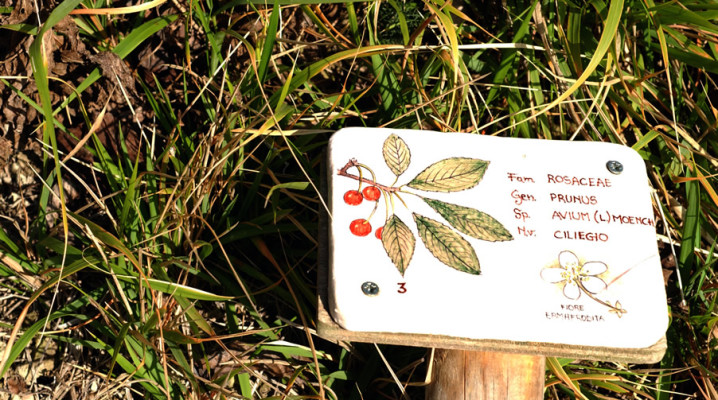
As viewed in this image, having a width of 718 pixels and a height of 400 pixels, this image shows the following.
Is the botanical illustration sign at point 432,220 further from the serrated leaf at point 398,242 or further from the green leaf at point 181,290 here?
the green leaf at point 181,290

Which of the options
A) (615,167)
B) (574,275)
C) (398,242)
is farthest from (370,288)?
(615,167)

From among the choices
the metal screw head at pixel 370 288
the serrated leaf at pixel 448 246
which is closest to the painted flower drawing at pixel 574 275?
the serrated leaf at pixel 448 246

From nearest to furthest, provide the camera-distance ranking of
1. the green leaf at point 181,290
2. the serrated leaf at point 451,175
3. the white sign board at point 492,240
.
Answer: the white sign board at point 492,240
the serrated leaf at point 451,175
the green leaf at point 181,290

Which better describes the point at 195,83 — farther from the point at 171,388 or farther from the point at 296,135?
the point at 171,388

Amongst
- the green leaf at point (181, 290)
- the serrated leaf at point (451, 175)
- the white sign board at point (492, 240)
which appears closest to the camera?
the white sign board at point (492, 240)

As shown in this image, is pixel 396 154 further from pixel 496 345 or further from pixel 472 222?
pixel 496 345

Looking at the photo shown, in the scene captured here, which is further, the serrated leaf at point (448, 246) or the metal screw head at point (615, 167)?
the metal screw head at point (615, 167)
